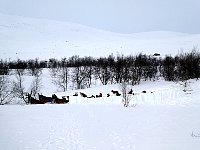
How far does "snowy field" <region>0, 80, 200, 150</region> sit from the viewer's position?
10805 mm

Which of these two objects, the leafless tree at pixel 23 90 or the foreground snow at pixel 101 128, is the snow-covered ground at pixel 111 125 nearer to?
the foreground snow at pixel 101 128

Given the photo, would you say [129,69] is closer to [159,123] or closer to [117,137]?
[159,123]

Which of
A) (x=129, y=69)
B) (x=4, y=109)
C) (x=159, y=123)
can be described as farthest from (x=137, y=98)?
(x=129, y=69)

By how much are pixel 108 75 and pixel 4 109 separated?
112 feet
